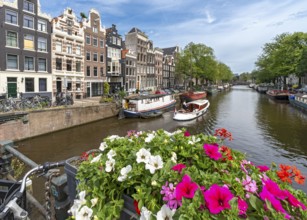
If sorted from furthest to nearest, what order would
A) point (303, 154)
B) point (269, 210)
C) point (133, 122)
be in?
point (133, 122) < point (303, 154) < point (269, 210)

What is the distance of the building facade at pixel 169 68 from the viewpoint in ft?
183

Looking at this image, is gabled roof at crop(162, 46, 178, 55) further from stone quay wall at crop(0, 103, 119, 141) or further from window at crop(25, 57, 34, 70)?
window at crop(25, 57, 34, 70)

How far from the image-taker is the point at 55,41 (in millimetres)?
24391

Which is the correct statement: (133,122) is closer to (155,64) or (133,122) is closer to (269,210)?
(269,210)

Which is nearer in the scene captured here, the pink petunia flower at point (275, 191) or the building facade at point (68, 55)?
the pink petunia flower at point (275, 191)

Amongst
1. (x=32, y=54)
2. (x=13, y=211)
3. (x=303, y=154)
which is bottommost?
(x=303, y=154)

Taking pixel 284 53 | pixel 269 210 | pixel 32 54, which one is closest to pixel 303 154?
pixel 269 210

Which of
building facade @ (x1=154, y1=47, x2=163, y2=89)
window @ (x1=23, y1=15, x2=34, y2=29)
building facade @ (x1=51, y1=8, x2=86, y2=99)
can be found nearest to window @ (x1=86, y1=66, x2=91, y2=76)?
building facade @ (x1=51, y1=8, x2=86, y2=99)

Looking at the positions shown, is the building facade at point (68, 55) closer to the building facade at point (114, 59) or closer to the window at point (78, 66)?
the window at point (78, 66)

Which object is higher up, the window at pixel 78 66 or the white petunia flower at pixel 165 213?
the window at pixel 78 66

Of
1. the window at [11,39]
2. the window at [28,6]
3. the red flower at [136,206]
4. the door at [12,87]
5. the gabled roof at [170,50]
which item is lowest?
the red flower at [136,206]

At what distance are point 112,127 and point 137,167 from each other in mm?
17758

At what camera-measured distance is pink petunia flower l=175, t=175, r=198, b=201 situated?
1.31 meters

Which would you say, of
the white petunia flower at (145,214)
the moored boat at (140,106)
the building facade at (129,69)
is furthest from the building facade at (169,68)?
the white petunia flower at (145,214)
